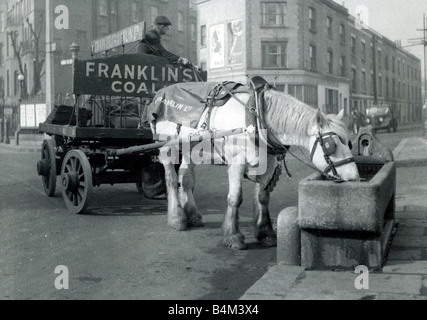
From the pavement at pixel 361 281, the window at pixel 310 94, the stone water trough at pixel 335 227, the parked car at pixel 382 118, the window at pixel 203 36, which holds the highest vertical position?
the window at pixel 203 36

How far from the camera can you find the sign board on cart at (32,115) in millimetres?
25203

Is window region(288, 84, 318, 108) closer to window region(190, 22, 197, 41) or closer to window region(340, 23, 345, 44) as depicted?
window region(340, 23, 345, 44)

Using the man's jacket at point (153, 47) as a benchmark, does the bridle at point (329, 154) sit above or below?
below

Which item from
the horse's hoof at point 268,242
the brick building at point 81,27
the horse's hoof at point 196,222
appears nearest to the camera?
the horse's hoof at point 268,242

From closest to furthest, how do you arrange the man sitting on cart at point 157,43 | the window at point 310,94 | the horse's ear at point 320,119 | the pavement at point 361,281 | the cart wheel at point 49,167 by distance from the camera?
the pavement at point 361,281
the horse's ear at point 320,119
the man sitting on cart at point 157,43
the cart wheel at point 49,167
the window at point 310,94

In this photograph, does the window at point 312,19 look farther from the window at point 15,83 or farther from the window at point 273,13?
the window at point 15,83

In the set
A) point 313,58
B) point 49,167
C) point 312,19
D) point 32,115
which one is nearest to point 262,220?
point 49,167

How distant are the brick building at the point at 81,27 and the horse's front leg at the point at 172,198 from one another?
2623 cm

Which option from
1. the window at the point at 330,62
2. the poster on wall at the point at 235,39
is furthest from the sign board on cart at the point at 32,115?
the window at the point at 330,62

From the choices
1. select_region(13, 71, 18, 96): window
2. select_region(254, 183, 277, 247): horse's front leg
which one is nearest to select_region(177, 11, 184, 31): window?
select_region(13, 71, 18, 96): window

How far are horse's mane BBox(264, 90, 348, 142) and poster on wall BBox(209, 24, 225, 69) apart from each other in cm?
2668

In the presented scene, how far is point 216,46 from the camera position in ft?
106
